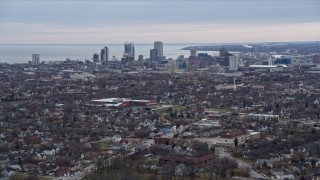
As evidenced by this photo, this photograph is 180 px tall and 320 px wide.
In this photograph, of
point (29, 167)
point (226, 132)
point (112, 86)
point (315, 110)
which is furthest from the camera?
point (112, 86)

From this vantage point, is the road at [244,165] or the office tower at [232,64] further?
the office tower at [232,64]

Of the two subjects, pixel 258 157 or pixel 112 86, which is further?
pixel 112 86

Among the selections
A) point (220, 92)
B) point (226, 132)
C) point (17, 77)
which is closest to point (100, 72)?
point (17, 77)

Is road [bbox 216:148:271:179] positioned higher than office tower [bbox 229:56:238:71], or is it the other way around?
office tower [bbox 229:56:238:71]

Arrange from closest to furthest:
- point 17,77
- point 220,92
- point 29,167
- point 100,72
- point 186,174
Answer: point 186,174
point 29,167
point 220,92
point 17,77
point 100,72

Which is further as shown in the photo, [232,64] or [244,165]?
[232,64]

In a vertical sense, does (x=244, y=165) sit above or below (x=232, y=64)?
below

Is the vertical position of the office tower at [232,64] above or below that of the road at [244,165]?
above

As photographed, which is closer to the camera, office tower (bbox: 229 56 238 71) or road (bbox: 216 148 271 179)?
road (bbox: 216 148 271 179)

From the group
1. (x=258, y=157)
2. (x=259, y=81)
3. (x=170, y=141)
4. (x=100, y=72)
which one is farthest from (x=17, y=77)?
(x=258, y=157)

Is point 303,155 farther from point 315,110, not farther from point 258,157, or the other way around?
point 315,110
